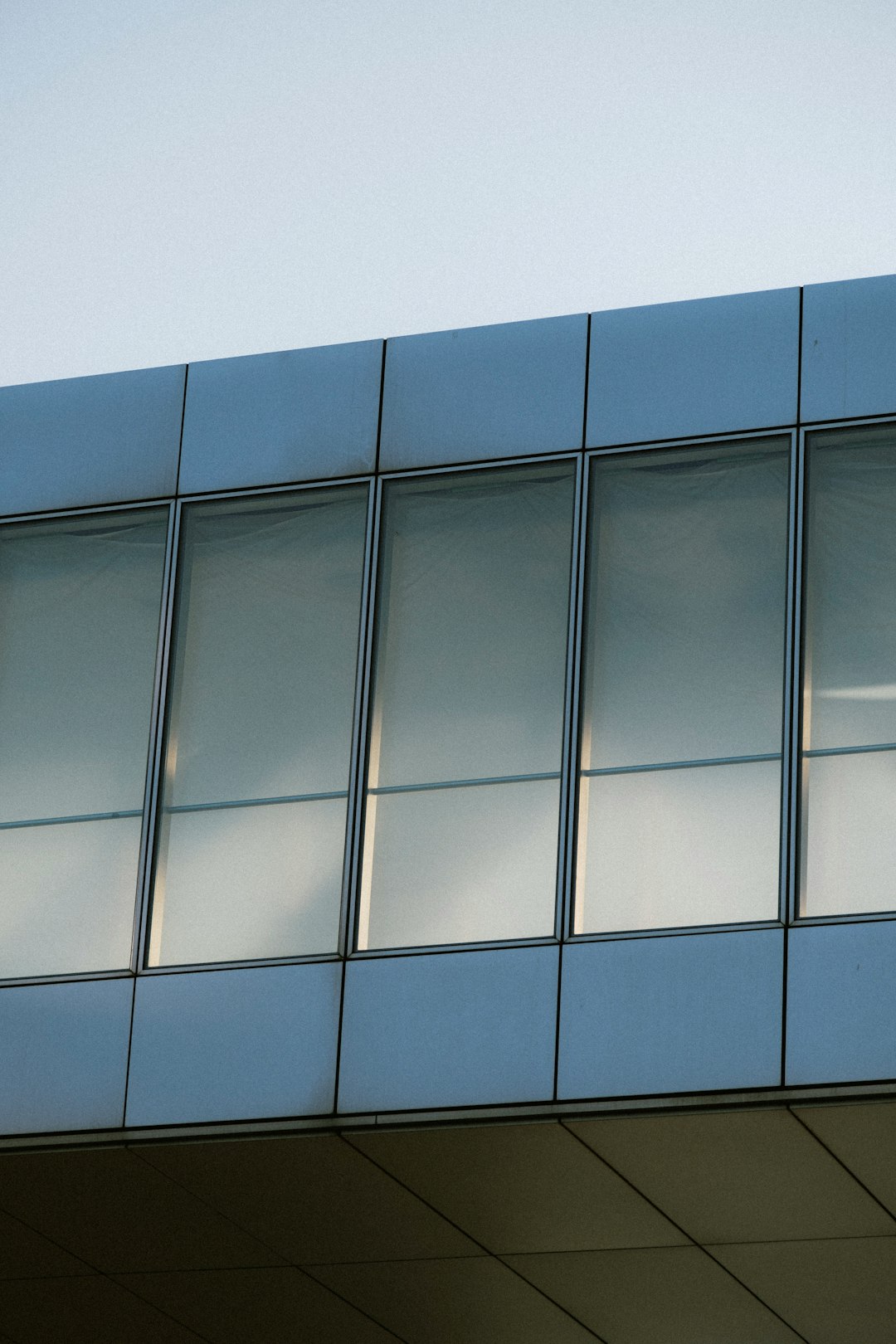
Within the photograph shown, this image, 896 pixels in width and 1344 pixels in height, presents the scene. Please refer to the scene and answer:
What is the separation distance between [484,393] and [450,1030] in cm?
470

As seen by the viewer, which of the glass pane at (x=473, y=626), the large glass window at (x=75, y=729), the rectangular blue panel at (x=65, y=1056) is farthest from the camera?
the large glass window at (x=75, y=729)

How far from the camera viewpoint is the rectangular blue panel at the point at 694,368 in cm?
1521

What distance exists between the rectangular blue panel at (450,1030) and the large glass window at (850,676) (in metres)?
1.91

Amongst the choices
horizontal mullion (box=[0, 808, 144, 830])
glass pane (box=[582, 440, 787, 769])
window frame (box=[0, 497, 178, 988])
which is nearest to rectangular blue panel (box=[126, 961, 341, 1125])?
window frame (box=[0, 497, 178, 988])

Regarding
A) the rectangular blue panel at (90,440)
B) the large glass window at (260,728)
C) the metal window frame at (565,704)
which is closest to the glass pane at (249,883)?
the large glass window at (260,728)

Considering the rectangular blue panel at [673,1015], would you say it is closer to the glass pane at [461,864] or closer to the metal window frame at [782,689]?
the metal window frame at [782,689]

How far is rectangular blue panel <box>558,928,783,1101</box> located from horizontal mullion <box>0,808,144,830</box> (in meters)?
3.70

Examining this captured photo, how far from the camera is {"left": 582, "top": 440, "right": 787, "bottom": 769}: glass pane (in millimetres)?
14883

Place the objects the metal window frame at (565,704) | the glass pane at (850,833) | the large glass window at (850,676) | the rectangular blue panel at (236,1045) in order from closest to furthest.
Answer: the glass pane at (850,833) → the large glass window at (850,676) → the metal window frame at (565,704) → the rectangular blue panel at (236,1045)

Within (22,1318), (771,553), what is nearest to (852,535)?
(771,553)

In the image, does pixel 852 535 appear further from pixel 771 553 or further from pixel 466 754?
pixel 466 754

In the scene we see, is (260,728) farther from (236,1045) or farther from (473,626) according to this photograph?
(236,1045)

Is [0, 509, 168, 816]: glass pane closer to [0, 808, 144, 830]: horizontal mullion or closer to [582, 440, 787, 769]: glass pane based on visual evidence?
[0, 808, 144, 830]: horizontal mullion

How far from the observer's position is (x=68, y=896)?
52.1 ft
